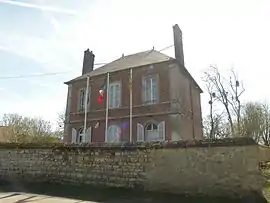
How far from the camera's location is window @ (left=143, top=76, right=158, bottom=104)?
1655cm

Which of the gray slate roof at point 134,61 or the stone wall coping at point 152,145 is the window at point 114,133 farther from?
the stone wall coping at point 152,145

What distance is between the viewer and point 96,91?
62.0 feet

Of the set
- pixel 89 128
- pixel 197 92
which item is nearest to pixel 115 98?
pixel 89 128

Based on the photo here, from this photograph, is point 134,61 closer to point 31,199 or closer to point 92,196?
point 92,196

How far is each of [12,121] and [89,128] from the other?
11.0m

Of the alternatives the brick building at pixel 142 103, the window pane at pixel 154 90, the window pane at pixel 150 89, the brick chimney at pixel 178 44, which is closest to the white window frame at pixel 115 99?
the brick building at pixel 142 103

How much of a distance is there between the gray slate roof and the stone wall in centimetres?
911

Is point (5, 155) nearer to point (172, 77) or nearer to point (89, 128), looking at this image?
point (89, 128)

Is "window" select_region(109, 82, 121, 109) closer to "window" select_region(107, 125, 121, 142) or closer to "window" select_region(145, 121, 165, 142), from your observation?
"window" select_region(107, 125, 121, 142)

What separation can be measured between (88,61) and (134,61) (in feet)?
17.2

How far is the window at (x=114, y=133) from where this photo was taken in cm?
1709

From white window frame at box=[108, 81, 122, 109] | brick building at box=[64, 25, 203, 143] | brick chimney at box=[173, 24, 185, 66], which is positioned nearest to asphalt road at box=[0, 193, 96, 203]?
brick building at box=[64, 25, 203, 143]

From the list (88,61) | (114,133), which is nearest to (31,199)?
(114,133)

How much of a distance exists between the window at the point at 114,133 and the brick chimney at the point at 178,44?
6455 millimetres
